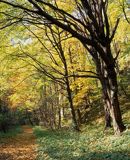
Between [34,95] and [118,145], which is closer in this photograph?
[118,145]

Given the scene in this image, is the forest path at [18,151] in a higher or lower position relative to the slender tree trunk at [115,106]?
lower

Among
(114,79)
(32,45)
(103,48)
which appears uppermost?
(32,45)

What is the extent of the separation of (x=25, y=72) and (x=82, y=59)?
176 inches

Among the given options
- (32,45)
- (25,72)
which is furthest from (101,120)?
(32,45)

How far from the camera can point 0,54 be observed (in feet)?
55.1

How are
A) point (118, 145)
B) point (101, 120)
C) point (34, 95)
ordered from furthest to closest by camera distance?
point (34, 95) → point (101, 120) → point (118, 145)

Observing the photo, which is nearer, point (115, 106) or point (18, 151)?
point (115, 106)

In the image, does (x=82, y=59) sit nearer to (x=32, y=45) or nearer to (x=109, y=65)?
(x=32, y=45)

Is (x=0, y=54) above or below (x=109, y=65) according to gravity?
above

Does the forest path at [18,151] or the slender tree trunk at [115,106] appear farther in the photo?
the forest path at [18,151]

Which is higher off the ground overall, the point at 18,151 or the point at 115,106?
the point at 115,106

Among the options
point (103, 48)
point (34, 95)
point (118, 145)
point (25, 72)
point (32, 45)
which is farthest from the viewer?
point (34, 95)

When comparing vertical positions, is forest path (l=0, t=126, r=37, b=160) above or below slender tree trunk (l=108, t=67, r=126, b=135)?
below

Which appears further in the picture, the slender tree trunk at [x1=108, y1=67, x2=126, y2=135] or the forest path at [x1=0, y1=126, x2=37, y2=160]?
the forest path at [x1=0, y1=126, x2=37, y2=160]
